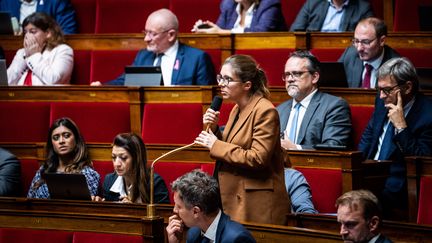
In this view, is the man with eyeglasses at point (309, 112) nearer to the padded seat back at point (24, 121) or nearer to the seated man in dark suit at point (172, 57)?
the seated man in dark suit at point (172, 57)

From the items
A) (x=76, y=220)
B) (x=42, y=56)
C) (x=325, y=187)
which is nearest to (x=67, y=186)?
(x=76, y=220)

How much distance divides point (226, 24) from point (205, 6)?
127mm

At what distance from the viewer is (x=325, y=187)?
1.75 metres

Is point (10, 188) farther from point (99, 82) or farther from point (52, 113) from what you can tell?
point (99, 82)

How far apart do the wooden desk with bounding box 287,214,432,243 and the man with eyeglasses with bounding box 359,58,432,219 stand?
14.5 inches

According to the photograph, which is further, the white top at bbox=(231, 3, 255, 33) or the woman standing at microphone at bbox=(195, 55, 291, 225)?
the white top at bbox=(231, 3, 255, 33)

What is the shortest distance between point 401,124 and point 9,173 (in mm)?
752

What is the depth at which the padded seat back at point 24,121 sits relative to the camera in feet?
7.32

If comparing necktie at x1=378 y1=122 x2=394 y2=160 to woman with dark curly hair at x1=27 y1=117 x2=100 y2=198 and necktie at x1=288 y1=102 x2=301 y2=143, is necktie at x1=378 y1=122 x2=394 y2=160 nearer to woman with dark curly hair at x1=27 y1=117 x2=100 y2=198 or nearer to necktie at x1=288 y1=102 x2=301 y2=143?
necktie at x1=288 y1=102 x2=301 y2=143

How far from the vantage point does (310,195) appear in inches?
67.1

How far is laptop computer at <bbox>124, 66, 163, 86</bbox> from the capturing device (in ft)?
7.39

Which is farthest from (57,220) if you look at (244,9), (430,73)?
(244,9)

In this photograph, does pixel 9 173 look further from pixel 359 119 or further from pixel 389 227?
pixel 389 227

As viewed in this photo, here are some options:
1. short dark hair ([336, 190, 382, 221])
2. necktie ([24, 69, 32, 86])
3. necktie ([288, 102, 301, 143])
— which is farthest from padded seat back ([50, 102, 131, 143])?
short dark hair ([336, 190, 382, 221])
